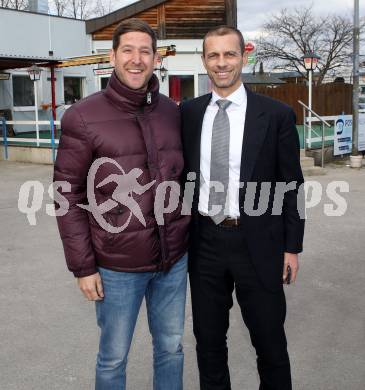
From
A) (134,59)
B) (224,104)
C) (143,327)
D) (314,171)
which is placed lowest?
(143,327)

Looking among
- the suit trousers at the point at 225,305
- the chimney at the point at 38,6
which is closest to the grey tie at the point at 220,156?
the suit trousers at the point at 225,305

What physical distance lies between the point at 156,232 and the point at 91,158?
459 millimetres

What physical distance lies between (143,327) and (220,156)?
194 centimetres

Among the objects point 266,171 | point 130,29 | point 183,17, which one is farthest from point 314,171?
point 183,17

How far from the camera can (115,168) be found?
2.44 meters

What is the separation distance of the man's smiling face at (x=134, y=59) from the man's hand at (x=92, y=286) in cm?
89

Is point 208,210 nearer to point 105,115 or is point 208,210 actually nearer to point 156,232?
point 156,232

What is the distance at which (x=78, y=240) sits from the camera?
2.47 metres

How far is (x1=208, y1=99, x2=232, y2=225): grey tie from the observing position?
2633 millimetres

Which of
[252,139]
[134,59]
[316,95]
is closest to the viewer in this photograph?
[134,59]

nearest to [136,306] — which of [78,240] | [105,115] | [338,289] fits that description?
[78,240]

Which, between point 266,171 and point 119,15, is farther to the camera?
point 119,15

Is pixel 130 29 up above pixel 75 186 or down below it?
above

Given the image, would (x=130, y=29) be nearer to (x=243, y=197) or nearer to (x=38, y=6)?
(x=243, y=197)
